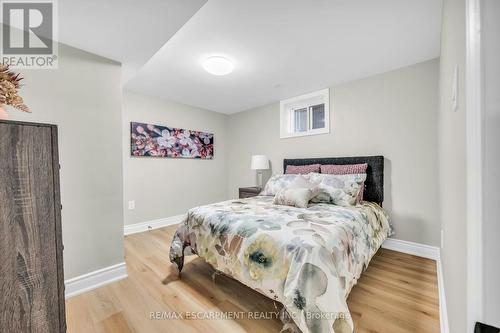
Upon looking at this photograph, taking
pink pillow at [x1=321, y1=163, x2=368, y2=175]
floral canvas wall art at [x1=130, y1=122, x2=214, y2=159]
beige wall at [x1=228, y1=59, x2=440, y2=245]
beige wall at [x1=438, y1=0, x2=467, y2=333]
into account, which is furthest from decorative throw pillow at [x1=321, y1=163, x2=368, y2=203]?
floral canvas wall art at [x1=130, y1=122, x2=214, y2=159]

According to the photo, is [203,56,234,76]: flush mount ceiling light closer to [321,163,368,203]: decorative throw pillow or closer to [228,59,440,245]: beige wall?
[228,59,440,245]: beige wall

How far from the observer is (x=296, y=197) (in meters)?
2.06

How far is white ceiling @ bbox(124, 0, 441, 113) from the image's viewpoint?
5.07 ft

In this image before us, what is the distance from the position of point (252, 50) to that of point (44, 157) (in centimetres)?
190

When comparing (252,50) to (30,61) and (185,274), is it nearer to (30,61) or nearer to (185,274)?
(30,61)

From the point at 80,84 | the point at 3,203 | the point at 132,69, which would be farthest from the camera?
the point at 132,69

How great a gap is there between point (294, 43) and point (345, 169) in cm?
159

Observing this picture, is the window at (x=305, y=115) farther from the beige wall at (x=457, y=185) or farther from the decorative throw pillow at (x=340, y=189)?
the beige wall at (x=457, y=185)

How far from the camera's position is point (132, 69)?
2182 mm

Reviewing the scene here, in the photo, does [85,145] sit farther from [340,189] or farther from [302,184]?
[340,189]

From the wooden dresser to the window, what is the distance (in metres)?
3.03

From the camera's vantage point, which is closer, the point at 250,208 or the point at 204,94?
the point at 250,208

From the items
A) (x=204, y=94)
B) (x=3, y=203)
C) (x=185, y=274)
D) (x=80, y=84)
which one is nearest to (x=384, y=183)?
(x=185, y=274)

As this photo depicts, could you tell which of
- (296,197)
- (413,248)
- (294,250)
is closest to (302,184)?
(296,197)
